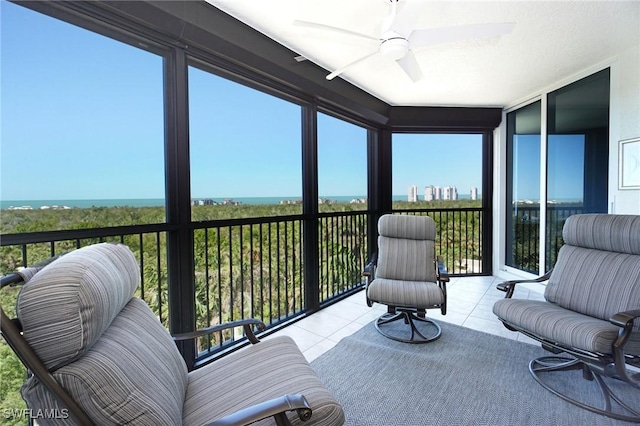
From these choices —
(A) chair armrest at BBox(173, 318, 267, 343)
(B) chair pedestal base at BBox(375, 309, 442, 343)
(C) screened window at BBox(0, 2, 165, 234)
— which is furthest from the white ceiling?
(B) chair pedestal base at BBox(375, 309, 442, 343)

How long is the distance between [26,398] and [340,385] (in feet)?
5.23

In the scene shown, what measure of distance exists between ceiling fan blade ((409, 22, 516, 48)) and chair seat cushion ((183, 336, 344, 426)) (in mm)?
2032

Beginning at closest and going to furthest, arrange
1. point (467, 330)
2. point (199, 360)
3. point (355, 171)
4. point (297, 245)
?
1. point (199, 360)
2. point (467, 330)
3. point (297, 245)
4. point (355, 171)

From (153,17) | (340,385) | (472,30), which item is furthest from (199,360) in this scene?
(472,30)

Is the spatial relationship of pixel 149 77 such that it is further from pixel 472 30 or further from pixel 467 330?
pixel 467 330

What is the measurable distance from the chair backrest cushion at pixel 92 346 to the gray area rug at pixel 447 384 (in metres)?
1.15

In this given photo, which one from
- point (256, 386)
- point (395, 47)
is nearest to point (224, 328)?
point (256, 386)

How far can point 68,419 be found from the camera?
2.45ft

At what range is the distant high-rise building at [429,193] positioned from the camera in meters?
4.45

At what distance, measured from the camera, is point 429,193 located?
4.45 m

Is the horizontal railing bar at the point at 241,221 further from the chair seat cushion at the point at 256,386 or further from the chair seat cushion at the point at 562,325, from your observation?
the chair seat cushion at the point at 562,325

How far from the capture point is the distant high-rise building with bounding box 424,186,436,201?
445 cm

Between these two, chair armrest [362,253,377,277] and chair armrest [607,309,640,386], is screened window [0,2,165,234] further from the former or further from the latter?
chair armrest [607,309,640,386]

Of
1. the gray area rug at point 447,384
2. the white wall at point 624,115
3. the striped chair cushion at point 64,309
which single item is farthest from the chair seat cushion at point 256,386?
the white wall at point 624,115
